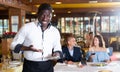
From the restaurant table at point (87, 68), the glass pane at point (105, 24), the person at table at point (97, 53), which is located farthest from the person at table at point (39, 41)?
the glass pane at point (105, 24)

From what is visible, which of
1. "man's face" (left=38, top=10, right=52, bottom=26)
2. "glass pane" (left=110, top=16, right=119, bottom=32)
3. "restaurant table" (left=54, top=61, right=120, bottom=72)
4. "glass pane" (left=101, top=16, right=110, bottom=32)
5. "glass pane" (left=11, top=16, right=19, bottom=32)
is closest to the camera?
"man's face" (left=38, top=10, right=52, bottom=26)

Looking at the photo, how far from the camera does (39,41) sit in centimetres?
246

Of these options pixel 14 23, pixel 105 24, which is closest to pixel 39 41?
pixel 14 23

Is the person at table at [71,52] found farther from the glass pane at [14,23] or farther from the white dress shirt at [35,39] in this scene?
the glass pane at [14,23]

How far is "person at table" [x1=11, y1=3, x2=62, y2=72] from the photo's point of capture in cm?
239

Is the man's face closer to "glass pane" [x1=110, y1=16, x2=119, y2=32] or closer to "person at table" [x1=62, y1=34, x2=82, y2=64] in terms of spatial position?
"person at table" [x1=62, y1=34, x2=82, y2=64]

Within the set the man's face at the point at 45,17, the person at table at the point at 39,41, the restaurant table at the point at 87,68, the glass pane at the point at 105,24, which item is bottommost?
the glass pane at the point at 105,24

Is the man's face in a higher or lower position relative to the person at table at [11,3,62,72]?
higher

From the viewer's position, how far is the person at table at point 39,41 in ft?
7.84

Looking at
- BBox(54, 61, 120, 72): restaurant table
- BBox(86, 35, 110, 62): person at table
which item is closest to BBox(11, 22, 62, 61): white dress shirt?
BBox(54, 61, 120, 72): restaurant table

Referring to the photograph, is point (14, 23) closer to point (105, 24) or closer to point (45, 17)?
point (45, 17)

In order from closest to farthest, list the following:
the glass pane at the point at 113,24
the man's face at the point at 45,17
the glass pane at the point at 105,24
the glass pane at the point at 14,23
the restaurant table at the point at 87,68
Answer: the man's face at the point at 45,17, the restaurant table at the point at 87,68, the glass pane at the point at 14,23, the glass pane at the point at 113,24, the glass pane at the point at 105,24

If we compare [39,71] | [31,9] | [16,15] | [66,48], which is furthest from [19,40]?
[31,9]

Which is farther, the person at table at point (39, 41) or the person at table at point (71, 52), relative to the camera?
the person at table at point (71, 52)
